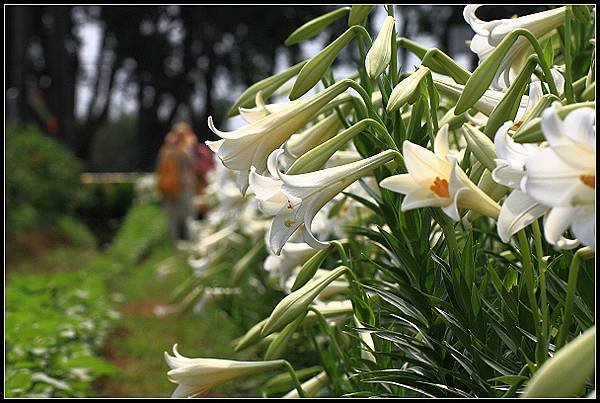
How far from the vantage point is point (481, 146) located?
1.03 meters

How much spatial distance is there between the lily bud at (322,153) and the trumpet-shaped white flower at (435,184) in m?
0.17

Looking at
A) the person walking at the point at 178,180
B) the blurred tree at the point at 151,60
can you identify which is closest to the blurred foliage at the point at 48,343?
the person walking at the point at 178,180

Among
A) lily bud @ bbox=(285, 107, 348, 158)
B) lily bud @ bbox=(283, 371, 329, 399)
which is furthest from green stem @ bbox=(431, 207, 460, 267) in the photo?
lily bud @ bbox=(283, 371, 329, 399)

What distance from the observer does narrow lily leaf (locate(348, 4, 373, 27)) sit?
143cm

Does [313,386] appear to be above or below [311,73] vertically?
below

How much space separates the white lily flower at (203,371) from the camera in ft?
4.85

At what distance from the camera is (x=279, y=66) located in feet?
73.3

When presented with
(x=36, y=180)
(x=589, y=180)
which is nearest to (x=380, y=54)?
(x=589, y=180)

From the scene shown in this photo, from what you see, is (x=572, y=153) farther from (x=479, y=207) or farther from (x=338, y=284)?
(x=338, y=284)

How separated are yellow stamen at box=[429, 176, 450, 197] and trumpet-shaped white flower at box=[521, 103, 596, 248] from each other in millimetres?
221

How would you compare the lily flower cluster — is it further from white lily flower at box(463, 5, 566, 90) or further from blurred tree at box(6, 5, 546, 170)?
blurred tree at box(6, 5, 546, 170)

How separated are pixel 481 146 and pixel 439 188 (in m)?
0.08

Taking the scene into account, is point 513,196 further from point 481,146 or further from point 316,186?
point 316,186

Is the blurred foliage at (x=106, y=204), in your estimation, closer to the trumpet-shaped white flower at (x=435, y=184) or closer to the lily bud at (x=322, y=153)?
the lily bud at (x=322, y=153)
